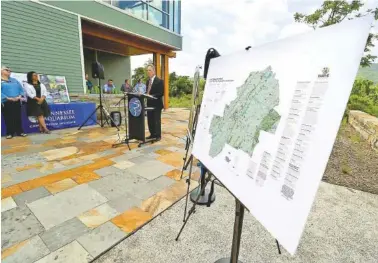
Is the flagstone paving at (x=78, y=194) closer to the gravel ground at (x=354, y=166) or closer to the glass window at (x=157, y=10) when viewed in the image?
the gravel ground at (x=354, y=166)

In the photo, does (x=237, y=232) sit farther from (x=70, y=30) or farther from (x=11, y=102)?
(x=70, y=30)

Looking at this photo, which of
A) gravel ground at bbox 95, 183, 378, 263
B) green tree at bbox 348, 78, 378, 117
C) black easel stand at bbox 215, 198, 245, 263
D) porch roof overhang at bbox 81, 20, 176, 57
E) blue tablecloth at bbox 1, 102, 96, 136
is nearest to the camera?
black easel stand at bbox 215, 198, 245, 263

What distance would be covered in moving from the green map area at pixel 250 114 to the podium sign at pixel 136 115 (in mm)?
2902

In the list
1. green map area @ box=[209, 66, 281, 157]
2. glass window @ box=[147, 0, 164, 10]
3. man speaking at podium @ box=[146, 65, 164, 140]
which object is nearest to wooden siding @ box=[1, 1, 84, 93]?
man speaking at podium @ box=[146, 65, 164, 140]

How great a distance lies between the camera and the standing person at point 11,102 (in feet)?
15.2

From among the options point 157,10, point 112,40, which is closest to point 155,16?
point 157,10

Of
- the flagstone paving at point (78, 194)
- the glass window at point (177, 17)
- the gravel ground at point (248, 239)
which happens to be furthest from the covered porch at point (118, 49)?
the gravel ground at point (248, 239)

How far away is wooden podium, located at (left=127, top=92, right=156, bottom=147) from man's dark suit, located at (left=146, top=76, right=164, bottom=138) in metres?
0.17

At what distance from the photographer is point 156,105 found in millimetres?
4516

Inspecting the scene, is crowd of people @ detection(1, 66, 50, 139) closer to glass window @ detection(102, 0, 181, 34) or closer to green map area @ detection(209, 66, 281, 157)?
glass window @ detection(102, 0, 181, 34)

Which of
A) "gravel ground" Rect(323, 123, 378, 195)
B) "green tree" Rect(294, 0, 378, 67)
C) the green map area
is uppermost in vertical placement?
"green tree" Rect(294, 0, 378, 67)

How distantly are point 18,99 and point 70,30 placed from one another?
2.59m

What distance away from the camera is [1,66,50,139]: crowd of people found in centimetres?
466

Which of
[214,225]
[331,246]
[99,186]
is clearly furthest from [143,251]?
[331,246]
